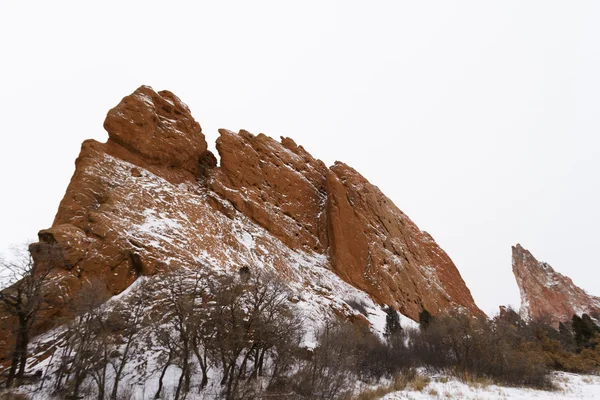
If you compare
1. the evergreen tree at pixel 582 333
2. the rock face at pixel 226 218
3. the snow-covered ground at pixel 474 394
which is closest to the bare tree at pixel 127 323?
the rock face at pixel 226 218

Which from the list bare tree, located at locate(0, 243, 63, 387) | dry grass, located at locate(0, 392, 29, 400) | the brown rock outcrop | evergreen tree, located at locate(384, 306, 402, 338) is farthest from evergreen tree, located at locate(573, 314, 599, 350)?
bare tree, located at locate(0, 243, 63, 387)

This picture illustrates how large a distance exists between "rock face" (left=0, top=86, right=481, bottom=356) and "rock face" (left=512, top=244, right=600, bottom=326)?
107ft

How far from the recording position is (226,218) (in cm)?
3741

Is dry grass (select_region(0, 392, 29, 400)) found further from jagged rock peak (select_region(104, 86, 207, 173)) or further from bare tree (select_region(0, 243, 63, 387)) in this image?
jagged rock peak (select_region(104, 86, 207, 173))

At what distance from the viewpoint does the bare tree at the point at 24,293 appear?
15.1m

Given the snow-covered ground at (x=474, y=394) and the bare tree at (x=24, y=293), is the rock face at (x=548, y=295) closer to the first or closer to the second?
the snow-covered ground at (x=474, y=394)

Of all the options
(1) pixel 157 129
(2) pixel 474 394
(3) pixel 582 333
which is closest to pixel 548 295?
(3) pixel 582 333

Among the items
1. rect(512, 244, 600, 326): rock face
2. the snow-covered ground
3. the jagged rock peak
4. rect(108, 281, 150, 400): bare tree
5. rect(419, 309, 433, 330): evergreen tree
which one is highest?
the jagged rock peak

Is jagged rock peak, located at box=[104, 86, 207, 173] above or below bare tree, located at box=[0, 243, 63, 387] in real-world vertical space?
above

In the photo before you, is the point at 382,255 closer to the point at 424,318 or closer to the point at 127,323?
the point at 424,318

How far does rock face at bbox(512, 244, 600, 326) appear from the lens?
→ 72.4 m

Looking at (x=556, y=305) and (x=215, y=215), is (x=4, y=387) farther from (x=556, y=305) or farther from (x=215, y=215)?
(x=556, y=305)

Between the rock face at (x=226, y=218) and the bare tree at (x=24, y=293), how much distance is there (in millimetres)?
2638

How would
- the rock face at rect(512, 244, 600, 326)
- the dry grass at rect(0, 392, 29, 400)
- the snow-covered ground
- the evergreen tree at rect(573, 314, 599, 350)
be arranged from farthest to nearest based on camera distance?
the rock face at rect(512, 244, 600, 326) → the evergreen tree at rect(573, 314, 599, 350) → the snow-covered ground → the dry grass at rect(0, 392, 29, 400)
